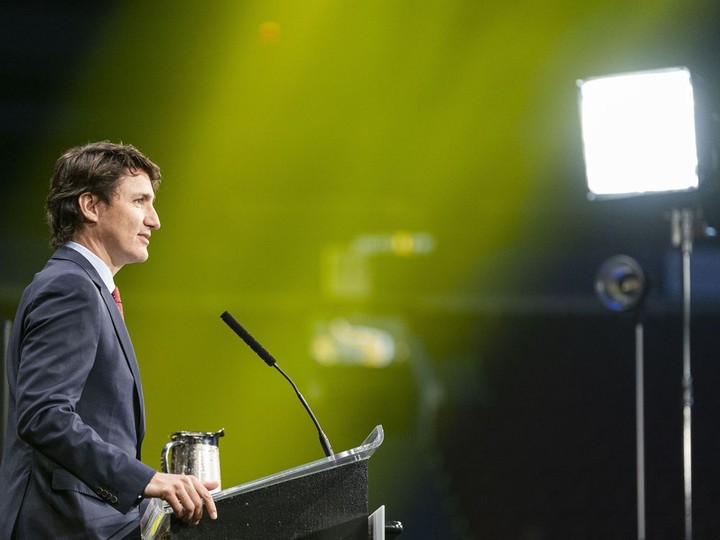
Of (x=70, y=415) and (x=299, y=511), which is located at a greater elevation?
(x=70, y=415)

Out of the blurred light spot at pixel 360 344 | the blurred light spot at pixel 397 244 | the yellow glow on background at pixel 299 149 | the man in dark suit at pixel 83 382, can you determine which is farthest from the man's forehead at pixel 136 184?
the blurred light spot at pixel 360 344

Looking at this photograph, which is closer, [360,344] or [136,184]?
[136,184]

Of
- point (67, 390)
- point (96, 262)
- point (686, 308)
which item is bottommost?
point (686, 308)

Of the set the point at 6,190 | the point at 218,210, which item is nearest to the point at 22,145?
the point at 6,190

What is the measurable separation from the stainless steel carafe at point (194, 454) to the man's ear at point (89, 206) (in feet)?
1.23

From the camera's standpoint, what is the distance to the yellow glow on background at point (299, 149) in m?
4.95

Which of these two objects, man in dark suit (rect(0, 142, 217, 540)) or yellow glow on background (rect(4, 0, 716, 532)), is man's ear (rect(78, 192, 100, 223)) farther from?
yellow glow on background (rect(4, 0, 716, 532))

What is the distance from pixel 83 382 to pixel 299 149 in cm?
378

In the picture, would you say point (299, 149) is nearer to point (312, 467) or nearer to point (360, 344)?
point (360, 344)

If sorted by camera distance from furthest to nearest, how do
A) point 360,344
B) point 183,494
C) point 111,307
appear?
point 360,344 < point 111,307 < point 183,494

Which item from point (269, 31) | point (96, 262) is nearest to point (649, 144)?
point (269, 31)

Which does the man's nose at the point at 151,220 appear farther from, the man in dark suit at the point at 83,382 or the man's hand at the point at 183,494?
the man's hand at the point at 183,494

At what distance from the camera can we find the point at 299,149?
204 inches

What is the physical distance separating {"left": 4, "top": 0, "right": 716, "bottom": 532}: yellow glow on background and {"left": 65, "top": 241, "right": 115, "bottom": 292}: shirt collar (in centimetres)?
334
